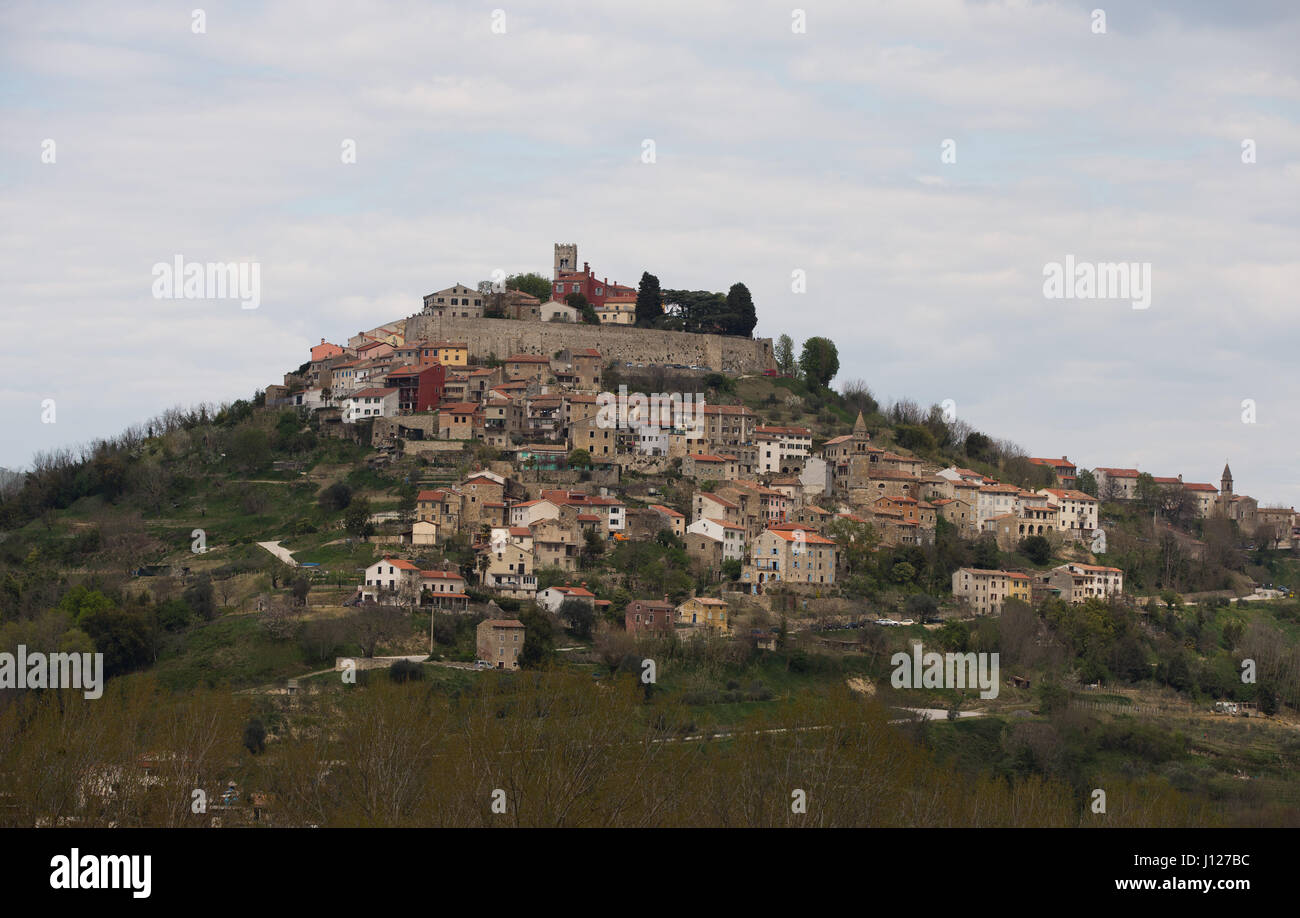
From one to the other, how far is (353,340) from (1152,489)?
4468 cm

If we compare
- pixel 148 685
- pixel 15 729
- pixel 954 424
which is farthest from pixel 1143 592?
pixel 15 729

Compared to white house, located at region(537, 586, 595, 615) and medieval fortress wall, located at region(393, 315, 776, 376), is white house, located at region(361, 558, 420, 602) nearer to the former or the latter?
white house, located at region(537, 586, 595, 615)

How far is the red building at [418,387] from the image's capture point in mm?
66312

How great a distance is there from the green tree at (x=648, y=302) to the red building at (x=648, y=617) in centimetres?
3220

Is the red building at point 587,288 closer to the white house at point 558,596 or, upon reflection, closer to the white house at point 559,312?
the white house at point 559,312

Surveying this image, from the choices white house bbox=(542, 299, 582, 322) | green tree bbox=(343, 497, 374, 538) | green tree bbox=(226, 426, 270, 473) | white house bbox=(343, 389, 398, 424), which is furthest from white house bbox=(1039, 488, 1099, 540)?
green tree bbox=(226, 426, 270, 473)

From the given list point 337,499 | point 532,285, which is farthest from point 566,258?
point 337,499

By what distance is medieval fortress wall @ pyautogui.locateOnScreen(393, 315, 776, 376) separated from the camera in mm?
74438

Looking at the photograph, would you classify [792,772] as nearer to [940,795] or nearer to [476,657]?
[940,795]

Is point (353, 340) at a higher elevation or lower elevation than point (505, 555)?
higher

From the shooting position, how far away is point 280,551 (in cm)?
5503

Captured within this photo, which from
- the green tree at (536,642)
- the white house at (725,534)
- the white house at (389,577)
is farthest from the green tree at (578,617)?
the white house at (725,534)

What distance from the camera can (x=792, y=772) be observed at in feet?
88.3

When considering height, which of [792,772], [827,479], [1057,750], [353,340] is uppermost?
[353,340]
